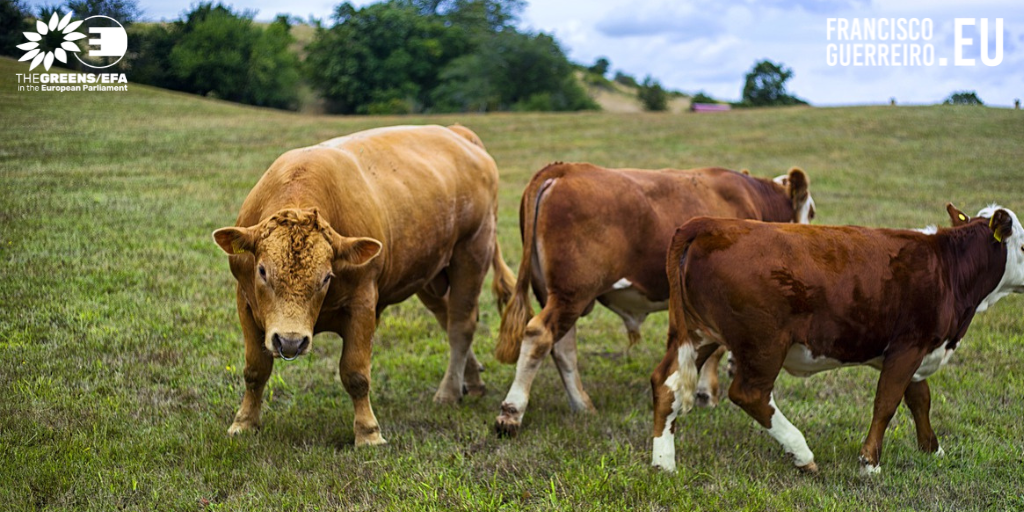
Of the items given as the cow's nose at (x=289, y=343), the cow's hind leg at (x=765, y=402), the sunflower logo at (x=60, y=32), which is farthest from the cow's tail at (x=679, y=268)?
the sunflower logo at (x=60, y=32)

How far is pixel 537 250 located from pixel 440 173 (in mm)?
1041

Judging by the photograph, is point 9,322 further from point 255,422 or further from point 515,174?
point 515,174

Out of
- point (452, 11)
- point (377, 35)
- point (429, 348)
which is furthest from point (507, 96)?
point (429, 348)

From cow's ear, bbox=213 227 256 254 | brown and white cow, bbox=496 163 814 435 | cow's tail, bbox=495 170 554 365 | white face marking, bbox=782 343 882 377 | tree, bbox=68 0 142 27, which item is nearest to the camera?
cow's ear, bbox=213 227 256 254

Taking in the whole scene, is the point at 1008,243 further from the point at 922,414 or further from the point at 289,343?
the point at 289,343

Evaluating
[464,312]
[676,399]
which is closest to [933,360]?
[676,399]

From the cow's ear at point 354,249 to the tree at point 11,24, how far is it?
46.6ft

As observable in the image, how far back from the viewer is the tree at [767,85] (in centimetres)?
6812

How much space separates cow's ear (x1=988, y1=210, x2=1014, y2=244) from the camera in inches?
218

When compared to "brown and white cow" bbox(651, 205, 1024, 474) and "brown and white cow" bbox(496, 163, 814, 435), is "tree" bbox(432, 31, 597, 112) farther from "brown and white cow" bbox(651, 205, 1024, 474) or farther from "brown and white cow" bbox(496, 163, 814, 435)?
"brown and white cow" bbox(651, 205, 1024, 474)

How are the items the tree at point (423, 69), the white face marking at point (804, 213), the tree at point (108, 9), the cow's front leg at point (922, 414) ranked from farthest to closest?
the tree at point (423, 69), the tree at point (108, 9), the white face marking at point (804, 213), the cow's front leg at point (922, 414)

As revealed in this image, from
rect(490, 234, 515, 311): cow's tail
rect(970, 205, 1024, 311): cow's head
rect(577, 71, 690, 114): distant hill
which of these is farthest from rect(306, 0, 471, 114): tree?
rect(970, 205, 1024, 311): cow's head

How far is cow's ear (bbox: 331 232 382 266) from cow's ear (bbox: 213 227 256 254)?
48cm

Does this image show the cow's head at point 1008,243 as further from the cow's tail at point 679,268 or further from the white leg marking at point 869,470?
the cow's tail at point 679,268
